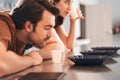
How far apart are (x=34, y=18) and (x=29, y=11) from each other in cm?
5

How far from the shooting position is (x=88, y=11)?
7562mm

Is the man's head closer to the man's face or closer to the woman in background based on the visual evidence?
the man's face

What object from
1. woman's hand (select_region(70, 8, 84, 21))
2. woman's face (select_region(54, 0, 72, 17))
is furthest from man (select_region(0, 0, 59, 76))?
woman's hand (select_region(70, 8, 84, 21))

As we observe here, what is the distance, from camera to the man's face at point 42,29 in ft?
4.93

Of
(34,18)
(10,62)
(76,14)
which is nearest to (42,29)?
(34,18)

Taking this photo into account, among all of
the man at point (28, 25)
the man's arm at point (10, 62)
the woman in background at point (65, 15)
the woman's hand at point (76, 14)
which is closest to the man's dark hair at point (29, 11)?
the man at point (28, 25)

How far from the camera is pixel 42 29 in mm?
1512

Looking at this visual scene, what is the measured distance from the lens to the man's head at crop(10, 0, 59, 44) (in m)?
1.49

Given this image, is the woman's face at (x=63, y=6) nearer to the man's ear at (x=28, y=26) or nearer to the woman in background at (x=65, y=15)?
the woman in background at (x=65, y=15)

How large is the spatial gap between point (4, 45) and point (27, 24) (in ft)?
0.69

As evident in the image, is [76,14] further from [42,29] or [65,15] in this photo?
[42,29]

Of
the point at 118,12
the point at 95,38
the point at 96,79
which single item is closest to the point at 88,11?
the point at 95,38

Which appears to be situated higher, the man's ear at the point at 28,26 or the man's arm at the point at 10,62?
the man's ear at the point at 28,26

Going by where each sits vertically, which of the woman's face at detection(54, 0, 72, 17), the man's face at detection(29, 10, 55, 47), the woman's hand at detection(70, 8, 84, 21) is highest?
the woman's face at detection(54, 0, 72, 17)
